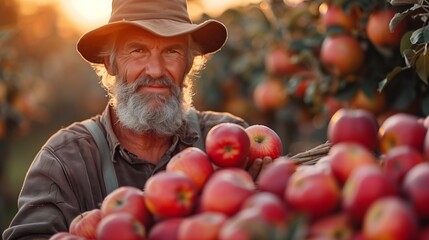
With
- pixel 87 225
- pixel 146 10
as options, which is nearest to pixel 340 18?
pixel 146 10

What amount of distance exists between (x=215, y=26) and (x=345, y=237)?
6.18 feet

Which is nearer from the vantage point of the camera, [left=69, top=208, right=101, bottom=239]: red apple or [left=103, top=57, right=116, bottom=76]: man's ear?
[left=69, top=208, right=101, bottom=239]: red apple

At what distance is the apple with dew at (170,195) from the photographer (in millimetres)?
1984

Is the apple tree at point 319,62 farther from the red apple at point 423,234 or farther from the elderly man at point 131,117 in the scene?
the red apple at point 423,234

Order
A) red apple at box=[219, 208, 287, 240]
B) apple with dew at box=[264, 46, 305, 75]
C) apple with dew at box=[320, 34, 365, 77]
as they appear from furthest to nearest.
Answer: apple with dew at box=[264, 46, 305, 75] < apple with dew at box=[320, 34, 365, 77] < red apple at box=[219, 208, 287, 240]

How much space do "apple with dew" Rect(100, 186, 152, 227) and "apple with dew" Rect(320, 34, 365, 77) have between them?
251 cm

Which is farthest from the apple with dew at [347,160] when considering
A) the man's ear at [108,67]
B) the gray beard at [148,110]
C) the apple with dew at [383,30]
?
the apple with dew at [383,30]

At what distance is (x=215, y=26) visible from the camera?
3486 mm

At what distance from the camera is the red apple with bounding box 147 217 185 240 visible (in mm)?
1912

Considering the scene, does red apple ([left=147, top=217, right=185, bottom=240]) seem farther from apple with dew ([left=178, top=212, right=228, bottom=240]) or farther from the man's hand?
the man's hand

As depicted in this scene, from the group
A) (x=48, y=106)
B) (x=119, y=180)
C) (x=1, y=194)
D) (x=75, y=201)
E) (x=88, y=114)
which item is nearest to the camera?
(x=75, y=201)

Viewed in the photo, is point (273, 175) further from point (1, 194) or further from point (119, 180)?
point (1, 194)

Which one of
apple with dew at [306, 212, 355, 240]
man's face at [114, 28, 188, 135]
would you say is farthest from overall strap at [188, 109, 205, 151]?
apple with dew at [306, 212, 355, 240]

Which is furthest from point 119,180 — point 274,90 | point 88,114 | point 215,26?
point 88,114
